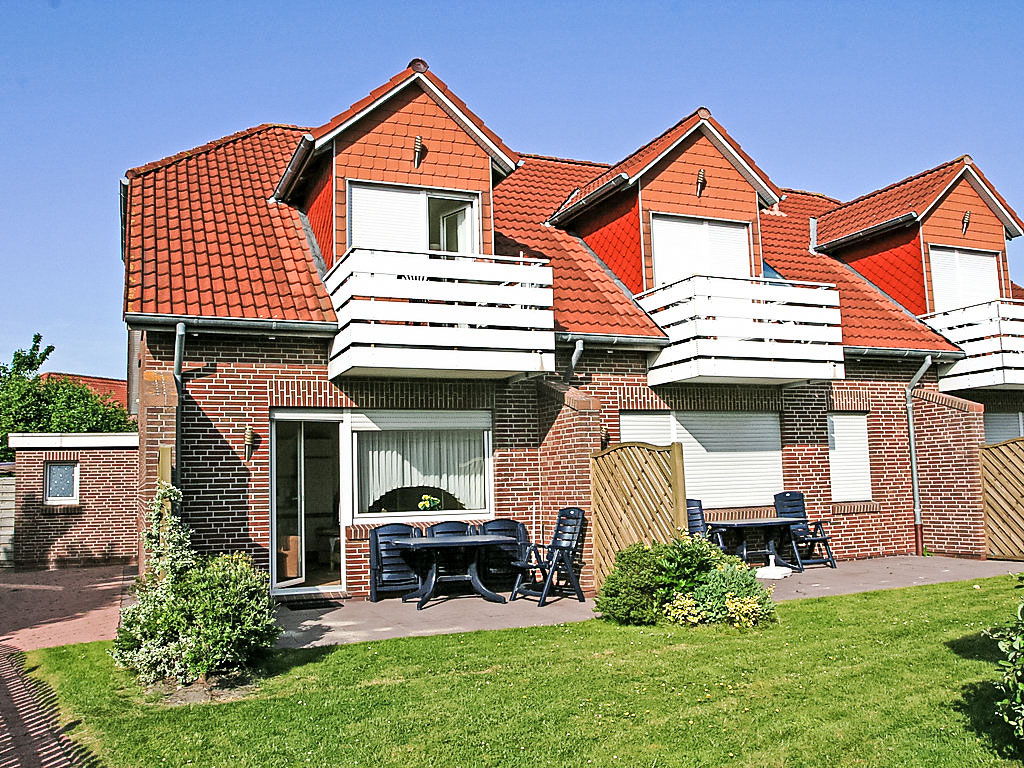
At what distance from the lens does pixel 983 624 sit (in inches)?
345

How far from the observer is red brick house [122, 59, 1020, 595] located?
11.7 meters

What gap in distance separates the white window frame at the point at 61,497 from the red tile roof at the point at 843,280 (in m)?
15.8

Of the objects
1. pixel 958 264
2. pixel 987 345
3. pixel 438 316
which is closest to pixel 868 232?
pixel 958 264

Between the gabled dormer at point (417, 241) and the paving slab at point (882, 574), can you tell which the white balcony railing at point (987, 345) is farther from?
the gabled dormer at point (417, 241)

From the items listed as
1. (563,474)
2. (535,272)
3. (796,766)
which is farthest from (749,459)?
(796,766)

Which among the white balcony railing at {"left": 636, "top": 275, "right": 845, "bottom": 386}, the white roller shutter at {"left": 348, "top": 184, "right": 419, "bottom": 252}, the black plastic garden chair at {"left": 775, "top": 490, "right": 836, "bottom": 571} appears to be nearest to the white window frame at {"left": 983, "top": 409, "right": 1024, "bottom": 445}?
the white balcony railing at {"left": 636, "top": 275, "right": 845, "bottom": 386}

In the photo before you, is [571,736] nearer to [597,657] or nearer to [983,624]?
[597,657]

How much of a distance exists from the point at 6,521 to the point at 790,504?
16.9 metres

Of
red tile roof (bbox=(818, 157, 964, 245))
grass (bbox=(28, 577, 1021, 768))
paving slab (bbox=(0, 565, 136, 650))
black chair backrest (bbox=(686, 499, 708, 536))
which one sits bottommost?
paving slab (bbox=(0, 565, 136, 650))

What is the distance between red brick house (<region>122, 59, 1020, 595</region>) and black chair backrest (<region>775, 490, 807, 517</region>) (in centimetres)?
68

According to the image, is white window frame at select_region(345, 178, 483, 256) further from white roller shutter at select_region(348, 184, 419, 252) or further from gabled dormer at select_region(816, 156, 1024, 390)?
gabled dormer at select_region(816, 156, 1024, 390)

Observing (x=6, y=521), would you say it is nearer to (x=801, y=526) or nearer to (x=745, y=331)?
(x=745, y=331)

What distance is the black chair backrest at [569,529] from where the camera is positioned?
11.6m

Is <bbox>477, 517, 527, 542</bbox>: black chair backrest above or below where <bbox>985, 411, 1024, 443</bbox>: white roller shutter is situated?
below
